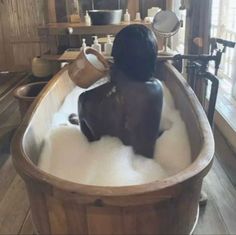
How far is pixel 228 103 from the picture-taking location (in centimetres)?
344

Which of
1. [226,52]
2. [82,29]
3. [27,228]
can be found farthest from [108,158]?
[226,52]

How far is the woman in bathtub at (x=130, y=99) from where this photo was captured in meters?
1.77

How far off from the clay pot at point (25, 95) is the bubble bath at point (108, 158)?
2.03 feet

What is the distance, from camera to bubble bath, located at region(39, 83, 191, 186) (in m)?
1.63

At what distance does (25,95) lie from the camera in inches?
120

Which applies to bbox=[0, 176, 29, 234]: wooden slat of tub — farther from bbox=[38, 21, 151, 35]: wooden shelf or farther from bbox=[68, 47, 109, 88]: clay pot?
bbox=[38, 21, 151, 35]: wooden shelf

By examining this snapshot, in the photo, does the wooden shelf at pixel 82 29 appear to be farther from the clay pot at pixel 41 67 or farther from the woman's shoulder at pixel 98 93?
the woman's shoulder at pixel 98 93

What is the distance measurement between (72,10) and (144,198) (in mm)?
4560

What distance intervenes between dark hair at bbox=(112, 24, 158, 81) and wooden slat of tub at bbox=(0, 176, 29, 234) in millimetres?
1083

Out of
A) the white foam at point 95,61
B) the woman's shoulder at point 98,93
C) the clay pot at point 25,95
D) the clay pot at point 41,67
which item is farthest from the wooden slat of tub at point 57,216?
the clay pot at point 41,67

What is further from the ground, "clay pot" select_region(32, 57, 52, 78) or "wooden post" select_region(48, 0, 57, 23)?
"wooden post" select_region(48, 0, 57, 23)

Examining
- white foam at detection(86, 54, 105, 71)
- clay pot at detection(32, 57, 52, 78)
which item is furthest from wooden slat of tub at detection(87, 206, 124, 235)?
clay pot at detection(32, 57, 52, 78)

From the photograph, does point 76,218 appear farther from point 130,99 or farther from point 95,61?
point 95,61

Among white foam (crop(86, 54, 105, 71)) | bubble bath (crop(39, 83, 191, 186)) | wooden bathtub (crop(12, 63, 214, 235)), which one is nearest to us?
wooden bathtub (crop(12, 63, 214, 235))
